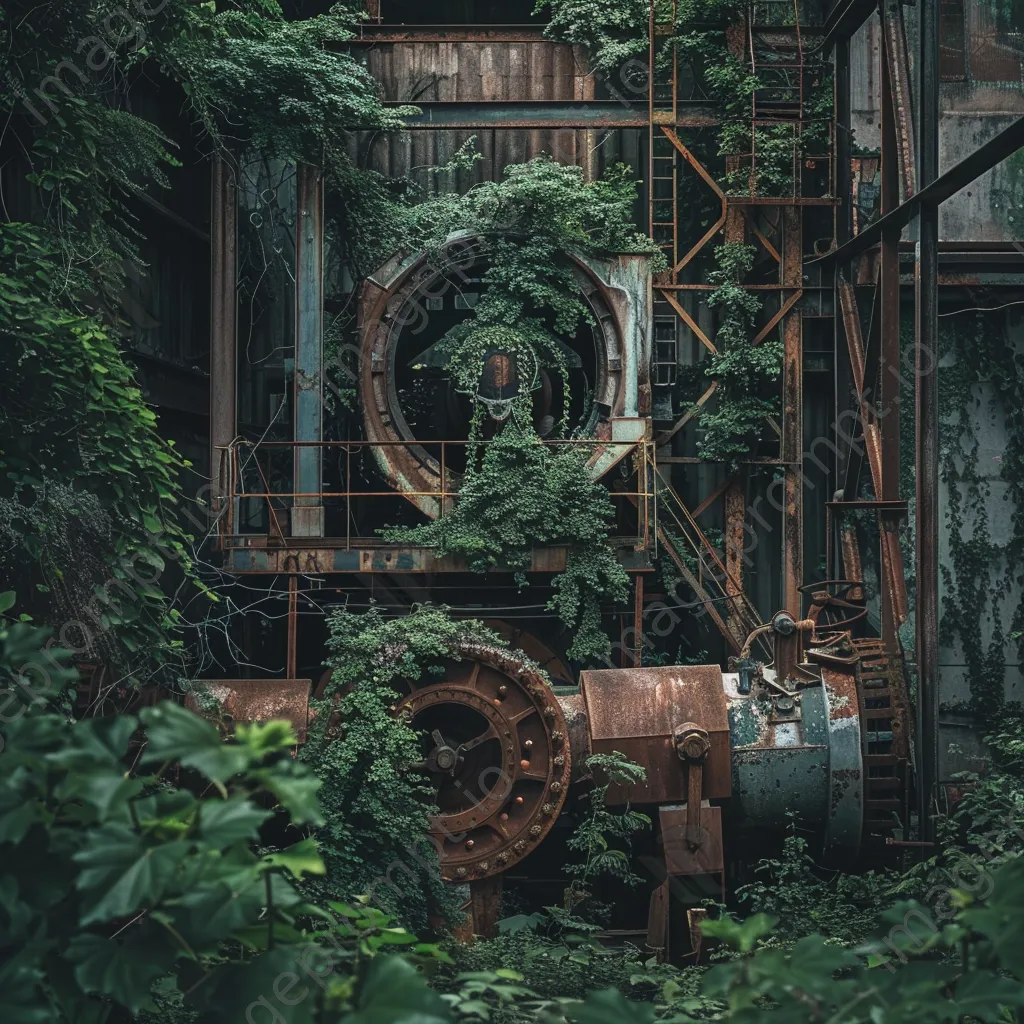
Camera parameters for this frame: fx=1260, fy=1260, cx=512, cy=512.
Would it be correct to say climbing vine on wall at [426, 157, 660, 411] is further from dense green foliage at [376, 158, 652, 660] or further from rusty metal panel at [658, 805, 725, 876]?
rusty metal panel at [658, 805, 725, 876]

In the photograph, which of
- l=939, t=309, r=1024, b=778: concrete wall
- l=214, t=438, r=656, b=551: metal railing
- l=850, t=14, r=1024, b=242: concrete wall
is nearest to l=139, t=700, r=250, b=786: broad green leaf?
l=214, t=438, r=656, b=551: metal railing

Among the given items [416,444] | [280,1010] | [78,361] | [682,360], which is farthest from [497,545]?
[280,1010]

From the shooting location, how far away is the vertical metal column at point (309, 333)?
13.2 meters

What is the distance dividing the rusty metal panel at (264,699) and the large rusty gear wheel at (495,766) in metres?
0.83

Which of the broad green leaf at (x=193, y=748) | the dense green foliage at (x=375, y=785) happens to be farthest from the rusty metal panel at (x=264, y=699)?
the broad green leaf at (x=193, y=748)

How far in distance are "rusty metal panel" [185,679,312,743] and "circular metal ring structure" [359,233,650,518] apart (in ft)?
12.6

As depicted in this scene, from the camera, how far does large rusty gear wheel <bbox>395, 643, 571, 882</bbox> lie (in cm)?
982

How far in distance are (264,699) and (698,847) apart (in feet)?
11.9

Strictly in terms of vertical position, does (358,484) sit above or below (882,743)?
above

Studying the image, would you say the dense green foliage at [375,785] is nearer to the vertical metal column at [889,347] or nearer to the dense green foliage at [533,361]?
the dense green foliage at [533,361]

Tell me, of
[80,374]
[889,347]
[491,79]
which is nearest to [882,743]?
[889,347]

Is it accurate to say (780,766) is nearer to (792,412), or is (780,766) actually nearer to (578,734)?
(578,734)

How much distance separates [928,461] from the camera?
33.9 feet

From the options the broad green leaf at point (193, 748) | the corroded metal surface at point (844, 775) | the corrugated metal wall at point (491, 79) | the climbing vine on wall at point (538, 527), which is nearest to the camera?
the broad green leaf at point (193, 748)
